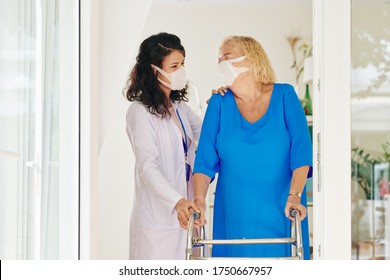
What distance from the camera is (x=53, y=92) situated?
3.18m

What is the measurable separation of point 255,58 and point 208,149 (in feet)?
2.08

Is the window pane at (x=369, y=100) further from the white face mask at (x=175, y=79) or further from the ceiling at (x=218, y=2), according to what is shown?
the ceiling at (x=218, y=2)

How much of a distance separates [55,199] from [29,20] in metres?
0.85

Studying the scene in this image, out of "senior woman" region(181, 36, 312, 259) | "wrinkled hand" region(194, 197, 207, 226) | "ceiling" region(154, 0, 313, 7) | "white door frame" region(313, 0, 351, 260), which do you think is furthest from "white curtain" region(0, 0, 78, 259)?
"ceiling" region(154, 0, 313, 7)

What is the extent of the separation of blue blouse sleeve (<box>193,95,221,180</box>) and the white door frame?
0.67 m

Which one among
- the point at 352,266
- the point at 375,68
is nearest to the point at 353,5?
the point at 375,68

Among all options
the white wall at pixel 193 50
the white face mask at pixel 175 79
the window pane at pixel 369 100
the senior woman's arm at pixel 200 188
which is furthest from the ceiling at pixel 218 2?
the window pane at pixel 369 100

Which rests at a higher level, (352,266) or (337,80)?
(337,80)

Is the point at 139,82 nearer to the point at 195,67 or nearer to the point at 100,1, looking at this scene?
the point at 100,1

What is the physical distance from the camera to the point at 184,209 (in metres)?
3.79

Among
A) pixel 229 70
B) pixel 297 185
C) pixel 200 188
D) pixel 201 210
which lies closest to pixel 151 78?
pixel 229 70

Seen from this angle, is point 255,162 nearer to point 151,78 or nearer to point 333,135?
point 333,135

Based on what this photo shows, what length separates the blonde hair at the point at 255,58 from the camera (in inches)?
159

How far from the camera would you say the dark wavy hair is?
4.04 m
